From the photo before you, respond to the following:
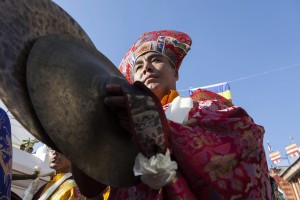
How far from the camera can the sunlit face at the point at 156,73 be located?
6.84ft

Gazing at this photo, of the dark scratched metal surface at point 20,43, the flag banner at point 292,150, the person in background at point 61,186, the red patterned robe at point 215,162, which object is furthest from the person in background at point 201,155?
the flag banner at point 292,150

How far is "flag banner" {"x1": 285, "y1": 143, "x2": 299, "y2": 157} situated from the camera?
2852cm

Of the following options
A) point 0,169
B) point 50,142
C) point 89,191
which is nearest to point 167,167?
point 50,142

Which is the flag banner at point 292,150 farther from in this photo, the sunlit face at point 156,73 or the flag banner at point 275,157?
the sunlit face at point 156,73

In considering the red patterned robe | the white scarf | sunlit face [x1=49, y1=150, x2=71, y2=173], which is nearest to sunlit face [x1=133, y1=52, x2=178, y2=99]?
the red patterned robe

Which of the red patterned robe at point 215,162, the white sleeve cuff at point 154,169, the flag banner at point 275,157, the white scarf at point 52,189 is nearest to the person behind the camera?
the white sleeve cuff at point 154,169

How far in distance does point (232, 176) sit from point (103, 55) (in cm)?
69

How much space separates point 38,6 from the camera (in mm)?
1011

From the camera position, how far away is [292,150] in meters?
28.8

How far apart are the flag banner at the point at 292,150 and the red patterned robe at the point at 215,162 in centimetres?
2976

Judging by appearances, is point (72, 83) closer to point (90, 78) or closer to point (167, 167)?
point (90, 78)

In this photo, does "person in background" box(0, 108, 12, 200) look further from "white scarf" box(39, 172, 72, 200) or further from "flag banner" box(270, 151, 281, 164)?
"flag banner" box(270, 151, 281, 164)

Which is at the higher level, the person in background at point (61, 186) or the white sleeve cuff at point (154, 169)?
the white sleeve cuff at point (154, 169)

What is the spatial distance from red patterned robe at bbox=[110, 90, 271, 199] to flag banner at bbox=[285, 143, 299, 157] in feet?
97.6
